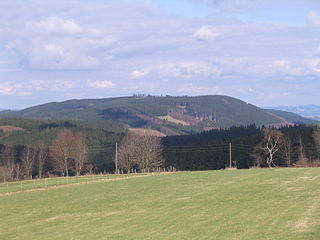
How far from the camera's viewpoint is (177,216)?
29.0 meters

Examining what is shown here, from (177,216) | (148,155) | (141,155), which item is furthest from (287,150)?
(177,216)

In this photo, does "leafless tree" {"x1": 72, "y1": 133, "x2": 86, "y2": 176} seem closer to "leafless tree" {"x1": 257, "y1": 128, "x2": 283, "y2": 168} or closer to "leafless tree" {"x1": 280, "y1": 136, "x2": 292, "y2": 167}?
"leafless tree" {"x1": 257, "y1": 128, "x2": 283, "y2": 168}

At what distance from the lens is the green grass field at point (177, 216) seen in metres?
23.3

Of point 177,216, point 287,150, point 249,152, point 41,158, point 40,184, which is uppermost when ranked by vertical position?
point 287,150

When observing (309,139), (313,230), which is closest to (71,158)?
(309,139)

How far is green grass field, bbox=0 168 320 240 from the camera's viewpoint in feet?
76.5

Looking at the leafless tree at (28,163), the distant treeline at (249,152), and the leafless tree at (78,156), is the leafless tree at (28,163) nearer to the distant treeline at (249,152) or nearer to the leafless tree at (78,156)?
the leafless tree at (78,156)

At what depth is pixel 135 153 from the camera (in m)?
126

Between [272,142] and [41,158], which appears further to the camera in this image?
[41,158]

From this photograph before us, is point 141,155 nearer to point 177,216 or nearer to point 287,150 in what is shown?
point 287,150

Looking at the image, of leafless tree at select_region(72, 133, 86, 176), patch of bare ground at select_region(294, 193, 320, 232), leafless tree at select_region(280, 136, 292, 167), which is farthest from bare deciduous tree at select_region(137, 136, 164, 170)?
patch of bare ground at select_region(294, 193, 320, 232)

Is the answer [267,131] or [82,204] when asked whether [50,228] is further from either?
[267,131]

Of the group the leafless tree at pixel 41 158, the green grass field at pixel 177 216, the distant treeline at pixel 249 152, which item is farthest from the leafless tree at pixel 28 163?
the green grass field at pixel 177 216

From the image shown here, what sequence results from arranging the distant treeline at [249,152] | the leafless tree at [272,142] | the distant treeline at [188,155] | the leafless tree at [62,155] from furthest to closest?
the leafless tree at [62,155] < the distant treeline at [249,152] < the distant treeline at [188,155] < the leafless tree at [272,142]
